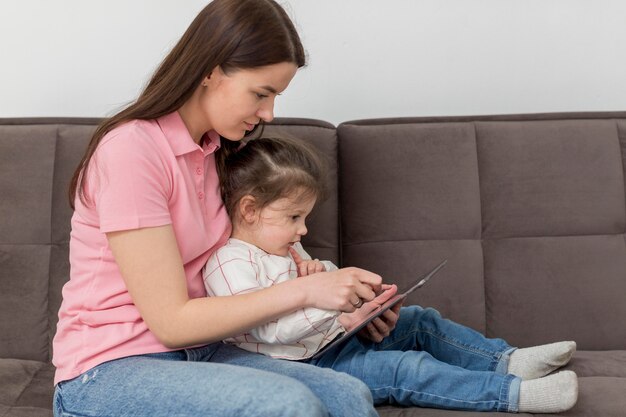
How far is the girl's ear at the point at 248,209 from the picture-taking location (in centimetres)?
181

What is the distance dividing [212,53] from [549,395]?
926 mm

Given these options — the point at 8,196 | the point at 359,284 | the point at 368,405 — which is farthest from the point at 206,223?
the point at 8,196

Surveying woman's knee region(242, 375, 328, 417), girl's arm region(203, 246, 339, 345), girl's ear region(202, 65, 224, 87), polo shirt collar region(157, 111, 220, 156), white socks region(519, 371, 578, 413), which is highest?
girl's ear region(202, 65, 224, 87)

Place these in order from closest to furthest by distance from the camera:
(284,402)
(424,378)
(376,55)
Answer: (284,402), (424,378), (376,55)

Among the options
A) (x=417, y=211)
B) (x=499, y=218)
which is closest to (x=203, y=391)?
(x=417, y=211)

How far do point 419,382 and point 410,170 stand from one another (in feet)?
2.09

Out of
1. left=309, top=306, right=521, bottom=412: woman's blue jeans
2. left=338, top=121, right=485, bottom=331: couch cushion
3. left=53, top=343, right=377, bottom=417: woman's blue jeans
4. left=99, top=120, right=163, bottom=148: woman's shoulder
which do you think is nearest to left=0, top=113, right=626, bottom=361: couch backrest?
left=338, top=121, right=485, bottom=331: couch cushion

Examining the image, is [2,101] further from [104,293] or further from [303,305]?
[303,305]

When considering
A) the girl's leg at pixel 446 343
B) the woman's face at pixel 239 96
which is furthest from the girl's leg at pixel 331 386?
the woman's face at pixel 239 96

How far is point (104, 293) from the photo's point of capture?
1.59 m

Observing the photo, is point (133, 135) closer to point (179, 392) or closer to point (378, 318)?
point (179, 392)

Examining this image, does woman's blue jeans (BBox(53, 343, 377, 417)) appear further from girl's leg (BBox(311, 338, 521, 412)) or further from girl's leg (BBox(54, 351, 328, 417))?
girl's leg (BBox(311, 338, 521, 412))

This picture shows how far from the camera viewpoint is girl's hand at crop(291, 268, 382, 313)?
5.19ft

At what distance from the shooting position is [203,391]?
1.41 meters
